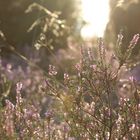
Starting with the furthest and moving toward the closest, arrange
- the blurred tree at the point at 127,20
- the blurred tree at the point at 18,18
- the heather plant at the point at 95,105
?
1. the blurred tree at the point at 18,18
2. the blurred tree at the point at 127,20
3. the heather plant at the point at 95,105

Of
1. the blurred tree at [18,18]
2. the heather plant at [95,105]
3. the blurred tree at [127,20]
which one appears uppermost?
the blurred tree at [18,18]

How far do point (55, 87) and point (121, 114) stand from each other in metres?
0.48

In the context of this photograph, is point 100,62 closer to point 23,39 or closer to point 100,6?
point 100,6

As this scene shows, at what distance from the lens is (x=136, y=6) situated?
17.6m

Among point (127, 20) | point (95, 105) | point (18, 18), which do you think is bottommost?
point (95, 105)

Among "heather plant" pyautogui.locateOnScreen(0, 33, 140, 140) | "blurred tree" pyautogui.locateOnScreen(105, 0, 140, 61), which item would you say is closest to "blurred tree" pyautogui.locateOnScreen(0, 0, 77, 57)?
"blurred tree" pyautogui.locateOnScreen(105, 0, 140, 61)

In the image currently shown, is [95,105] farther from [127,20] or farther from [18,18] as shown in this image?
[18,18]

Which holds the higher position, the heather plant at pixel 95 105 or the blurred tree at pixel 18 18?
the blurred tree at pixel 18 18

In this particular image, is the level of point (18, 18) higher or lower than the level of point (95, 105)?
→ higher

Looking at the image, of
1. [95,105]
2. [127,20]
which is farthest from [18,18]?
[95,105]

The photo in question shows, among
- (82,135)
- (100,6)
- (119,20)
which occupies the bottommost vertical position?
(82,135)

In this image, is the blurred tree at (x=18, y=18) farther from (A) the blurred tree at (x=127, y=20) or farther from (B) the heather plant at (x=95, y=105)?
(B) the heather plant at (x=95, y=105)

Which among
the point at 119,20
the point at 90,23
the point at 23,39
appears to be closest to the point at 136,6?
the point at 119,20

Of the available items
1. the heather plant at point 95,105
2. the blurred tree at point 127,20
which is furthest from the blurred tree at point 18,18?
the heather plant at point 95,105
